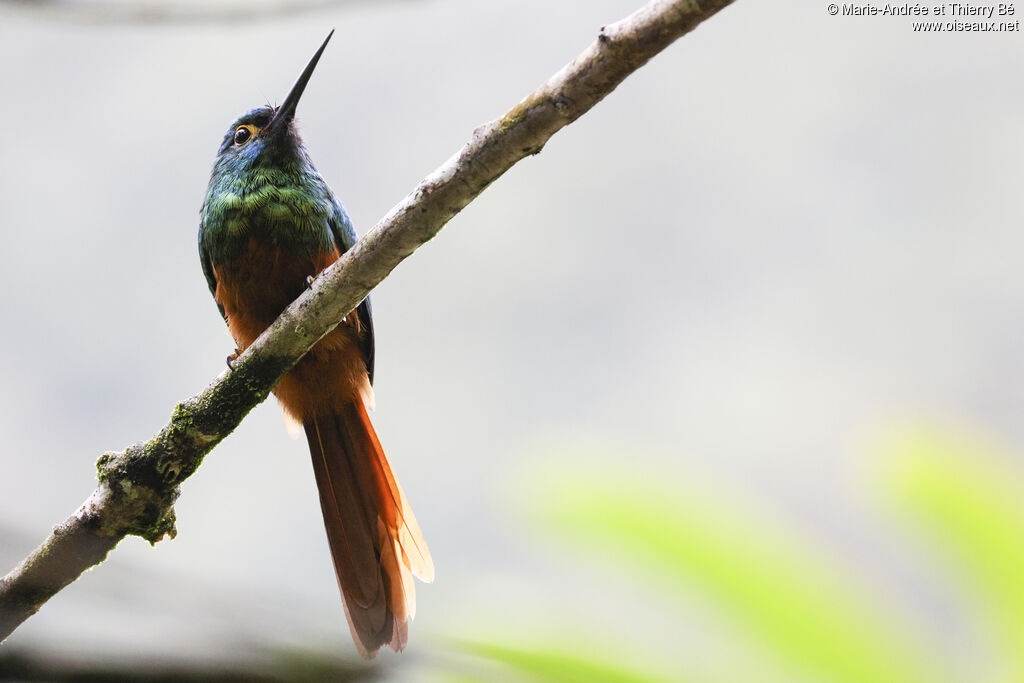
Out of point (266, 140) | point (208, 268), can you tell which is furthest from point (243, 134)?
point (208, 268)

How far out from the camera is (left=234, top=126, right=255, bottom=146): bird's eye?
6.56 feet

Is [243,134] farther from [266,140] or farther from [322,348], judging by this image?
[322,348]

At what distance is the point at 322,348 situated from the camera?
181 cm

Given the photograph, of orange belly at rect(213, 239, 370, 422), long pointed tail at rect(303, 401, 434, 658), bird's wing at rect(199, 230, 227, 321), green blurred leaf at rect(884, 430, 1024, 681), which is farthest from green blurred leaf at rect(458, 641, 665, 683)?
bird's wing at rect(199, 230, 227, 321)

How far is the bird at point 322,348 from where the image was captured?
1.62m

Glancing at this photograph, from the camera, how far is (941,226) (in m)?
4.85

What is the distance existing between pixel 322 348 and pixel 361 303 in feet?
0.37

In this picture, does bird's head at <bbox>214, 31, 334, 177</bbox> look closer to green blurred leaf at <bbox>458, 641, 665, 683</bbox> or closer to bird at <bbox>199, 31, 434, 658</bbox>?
bird at <bbox>199, 31, 434, 658</bbox>

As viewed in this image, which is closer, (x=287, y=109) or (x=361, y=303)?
(x=361, y=303)

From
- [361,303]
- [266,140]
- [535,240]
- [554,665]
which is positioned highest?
[535,240]

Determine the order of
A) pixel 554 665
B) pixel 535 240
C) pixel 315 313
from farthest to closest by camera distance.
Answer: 1. pixel 535 240
2. pixel 315 313
3. pixel 554 665

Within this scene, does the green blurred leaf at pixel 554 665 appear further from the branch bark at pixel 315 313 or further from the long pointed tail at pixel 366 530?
the long pointed tail at pixel 366 530

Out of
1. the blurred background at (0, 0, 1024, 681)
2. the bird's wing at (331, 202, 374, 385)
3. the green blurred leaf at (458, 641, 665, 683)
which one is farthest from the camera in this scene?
the blurred background at (0, 0, 1024, 681)

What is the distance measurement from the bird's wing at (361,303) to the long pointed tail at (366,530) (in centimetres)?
12
